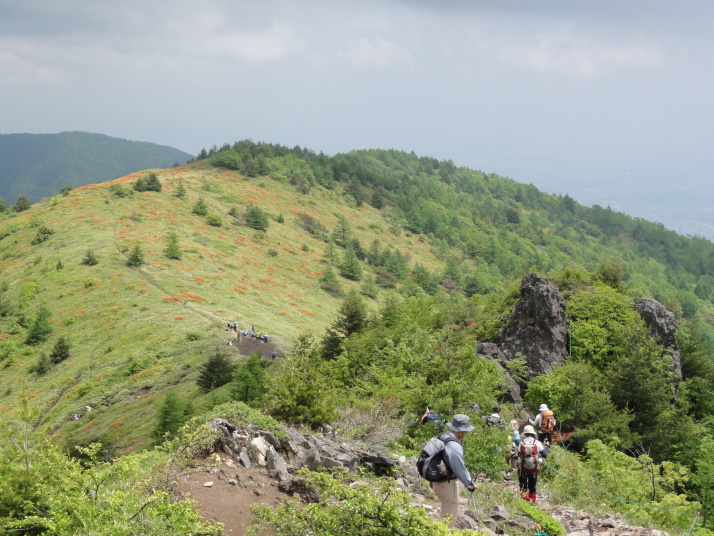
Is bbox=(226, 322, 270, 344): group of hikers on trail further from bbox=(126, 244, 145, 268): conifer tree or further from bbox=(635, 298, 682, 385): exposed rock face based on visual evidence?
bbox=(635, 298, 682, 385): exposed rock face

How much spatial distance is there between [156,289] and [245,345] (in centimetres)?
1425

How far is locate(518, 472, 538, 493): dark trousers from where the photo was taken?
9.97 m

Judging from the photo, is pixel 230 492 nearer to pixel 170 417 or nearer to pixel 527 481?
pixel 527 481

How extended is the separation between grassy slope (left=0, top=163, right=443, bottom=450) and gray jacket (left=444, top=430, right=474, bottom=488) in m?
16.1

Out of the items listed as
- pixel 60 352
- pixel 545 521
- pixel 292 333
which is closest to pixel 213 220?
pixel 292 333

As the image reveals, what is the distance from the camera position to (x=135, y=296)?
40406 mm

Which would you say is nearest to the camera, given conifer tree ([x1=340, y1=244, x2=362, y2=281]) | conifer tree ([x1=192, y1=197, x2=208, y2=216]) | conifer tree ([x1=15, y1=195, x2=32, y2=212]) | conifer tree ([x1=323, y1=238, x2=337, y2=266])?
conifer tree ([x1=192, y1=197, x2=208, y2=216])

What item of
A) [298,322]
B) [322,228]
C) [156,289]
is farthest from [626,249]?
[156,289]

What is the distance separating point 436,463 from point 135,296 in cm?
3815

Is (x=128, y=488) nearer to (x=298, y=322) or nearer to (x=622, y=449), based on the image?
(x=622, y=449)

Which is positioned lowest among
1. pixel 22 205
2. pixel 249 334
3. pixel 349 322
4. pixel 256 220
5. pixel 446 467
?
pixel 249 334

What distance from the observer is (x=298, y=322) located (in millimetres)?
45031

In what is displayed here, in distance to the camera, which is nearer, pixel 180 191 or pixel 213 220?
pixel 213 220

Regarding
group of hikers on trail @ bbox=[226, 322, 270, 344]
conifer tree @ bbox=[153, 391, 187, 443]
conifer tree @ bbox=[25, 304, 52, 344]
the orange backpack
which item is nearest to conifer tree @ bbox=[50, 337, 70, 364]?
conifer tree @ bbox=[25, 304, 52, 344]
